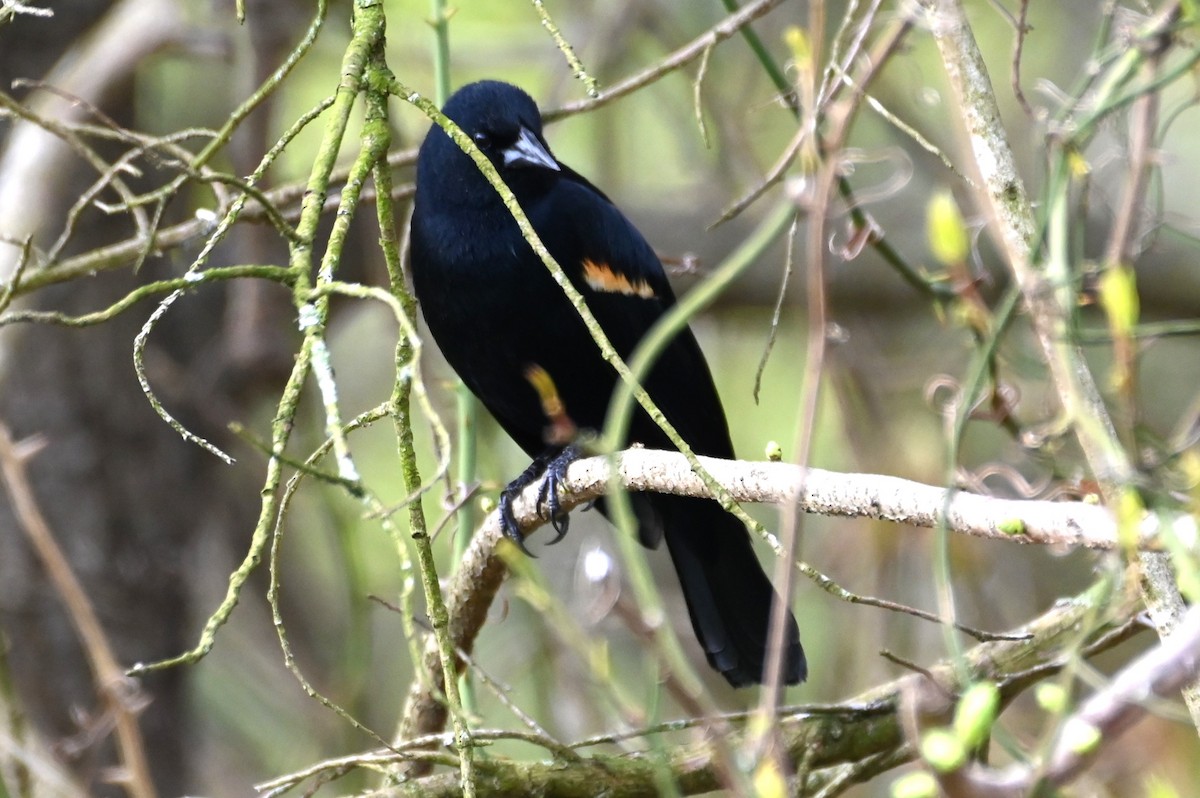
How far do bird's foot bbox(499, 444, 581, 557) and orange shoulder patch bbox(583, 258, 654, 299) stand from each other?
0.36 m

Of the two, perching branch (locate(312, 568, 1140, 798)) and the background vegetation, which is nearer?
perching branch (locate(312, 568, 1140, 798))

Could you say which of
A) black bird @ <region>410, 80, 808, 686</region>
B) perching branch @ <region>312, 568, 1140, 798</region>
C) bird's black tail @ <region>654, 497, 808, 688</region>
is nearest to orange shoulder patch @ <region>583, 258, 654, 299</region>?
black bird @ <region>410, 80, 808, 686</region>

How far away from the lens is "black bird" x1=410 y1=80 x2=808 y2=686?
273cm

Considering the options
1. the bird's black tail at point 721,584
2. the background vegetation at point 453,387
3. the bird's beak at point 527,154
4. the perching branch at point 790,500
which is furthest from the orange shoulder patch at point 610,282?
the perching branch at point 790,500

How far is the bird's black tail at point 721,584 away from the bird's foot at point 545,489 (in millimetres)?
278

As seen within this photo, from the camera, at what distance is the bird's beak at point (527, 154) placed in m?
2.69

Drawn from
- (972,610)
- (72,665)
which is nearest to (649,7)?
(972,610)

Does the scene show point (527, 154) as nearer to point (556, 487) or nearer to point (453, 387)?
point (453, 387)

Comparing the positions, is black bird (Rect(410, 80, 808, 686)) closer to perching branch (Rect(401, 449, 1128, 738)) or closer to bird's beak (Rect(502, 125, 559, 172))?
bird's beak (Rect(502, 125, 559, 172))

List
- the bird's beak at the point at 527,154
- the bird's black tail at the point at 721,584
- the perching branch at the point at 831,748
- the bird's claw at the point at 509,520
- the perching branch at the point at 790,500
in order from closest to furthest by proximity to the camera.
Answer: the perching branch at the point at 790,500 < the perching branch at the point at 831,748 < the bird's claw at the point at 509,520 < the bird's beak at the point at 527,154 < the bird's black tail at the point at 721,584

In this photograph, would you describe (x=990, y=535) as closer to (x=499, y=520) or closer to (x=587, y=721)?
(x=499, y=520)

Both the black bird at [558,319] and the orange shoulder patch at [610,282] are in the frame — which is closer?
the black bird at [558,319]

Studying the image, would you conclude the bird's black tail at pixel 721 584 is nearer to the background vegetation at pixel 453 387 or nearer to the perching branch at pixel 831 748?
the background vegetation at pixel 453 387

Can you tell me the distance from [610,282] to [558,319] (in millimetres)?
188
